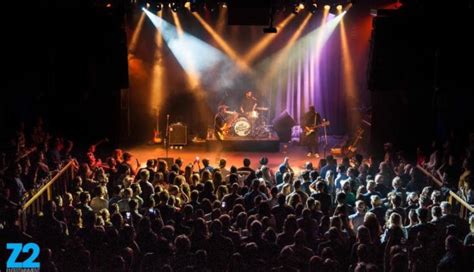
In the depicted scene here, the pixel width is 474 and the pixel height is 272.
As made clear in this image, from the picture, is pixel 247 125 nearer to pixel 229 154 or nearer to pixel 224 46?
pixel 229 154

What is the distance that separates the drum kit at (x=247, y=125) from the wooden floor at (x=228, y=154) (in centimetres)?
66

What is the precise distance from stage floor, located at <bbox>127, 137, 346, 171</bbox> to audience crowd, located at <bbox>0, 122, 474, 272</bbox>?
5.50 meters

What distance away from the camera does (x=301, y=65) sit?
770 inches

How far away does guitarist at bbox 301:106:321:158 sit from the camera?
16.0 metres

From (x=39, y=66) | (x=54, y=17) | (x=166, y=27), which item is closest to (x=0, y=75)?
(x=39, y=66)

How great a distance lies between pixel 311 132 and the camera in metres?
16.0

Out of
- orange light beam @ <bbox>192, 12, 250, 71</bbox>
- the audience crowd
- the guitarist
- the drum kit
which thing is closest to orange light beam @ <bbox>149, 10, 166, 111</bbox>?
orange light beam @ <bbox>192, 12, 250, 71</bbox>

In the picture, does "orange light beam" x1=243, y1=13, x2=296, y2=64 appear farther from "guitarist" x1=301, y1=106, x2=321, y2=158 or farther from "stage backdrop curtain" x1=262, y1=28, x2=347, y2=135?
"guitarist" x1=301, y1=106, x2=321, y2=158

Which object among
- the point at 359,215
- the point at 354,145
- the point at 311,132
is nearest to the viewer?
the point at 359,215

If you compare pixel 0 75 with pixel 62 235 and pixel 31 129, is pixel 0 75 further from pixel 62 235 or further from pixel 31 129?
pixel 62 235

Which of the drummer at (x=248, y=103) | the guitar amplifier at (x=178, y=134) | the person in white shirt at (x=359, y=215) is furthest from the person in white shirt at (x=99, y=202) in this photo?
the drummer at (x=248, y=103)

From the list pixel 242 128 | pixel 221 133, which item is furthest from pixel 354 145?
pixel 221 133

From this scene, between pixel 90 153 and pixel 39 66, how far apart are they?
2.98 m

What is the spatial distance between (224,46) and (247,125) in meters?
3.83
